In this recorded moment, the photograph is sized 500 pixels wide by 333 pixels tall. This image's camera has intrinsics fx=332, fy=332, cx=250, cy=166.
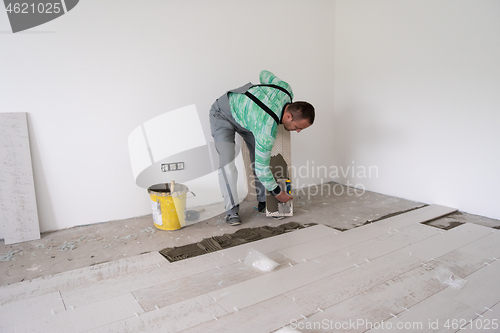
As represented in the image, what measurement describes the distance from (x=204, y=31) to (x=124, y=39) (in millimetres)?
734

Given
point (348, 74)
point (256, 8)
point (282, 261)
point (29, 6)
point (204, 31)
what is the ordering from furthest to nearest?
point (348, 74), point (256, 8), point (204, 31), point (29, 6), point (282, 261)

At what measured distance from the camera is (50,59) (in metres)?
2.54

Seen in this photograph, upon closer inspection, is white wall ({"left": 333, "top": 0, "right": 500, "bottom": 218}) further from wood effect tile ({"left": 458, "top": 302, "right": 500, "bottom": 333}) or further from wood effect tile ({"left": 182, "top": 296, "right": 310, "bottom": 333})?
wood effect tile ({"left": 182, "top": 296, "right": 310, "bottom": 333})

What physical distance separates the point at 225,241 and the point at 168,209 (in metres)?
0.56

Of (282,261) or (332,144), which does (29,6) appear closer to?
(282,261)

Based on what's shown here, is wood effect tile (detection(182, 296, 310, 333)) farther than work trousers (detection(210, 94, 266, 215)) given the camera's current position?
No

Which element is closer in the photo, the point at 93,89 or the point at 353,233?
the point at 353,233

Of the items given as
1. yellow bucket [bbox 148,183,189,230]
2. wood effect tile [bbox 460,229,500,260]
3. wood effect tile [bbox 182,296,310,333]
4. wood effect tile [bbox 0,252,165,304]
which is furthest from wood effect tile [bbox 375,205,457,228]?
wood effect tile [bbox 0,252,165,304]

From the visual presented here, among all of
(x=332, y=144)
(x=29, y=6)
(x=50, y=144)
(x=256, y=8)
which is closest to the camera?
(x=29, y=6)

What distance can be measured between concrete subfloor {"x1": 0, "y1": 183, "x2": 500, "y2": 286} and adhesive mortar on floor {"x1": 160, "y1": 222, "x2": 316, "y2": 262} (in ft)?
0.35

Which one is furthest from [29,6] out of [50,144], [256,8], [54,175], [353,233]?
[353,233]

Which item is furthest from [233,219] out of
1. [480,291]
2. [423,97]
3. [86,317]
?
[423,97]

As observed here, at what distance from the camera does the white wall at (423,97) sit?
109 inches

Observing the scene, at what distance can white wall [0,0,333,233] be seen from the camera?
254cm
